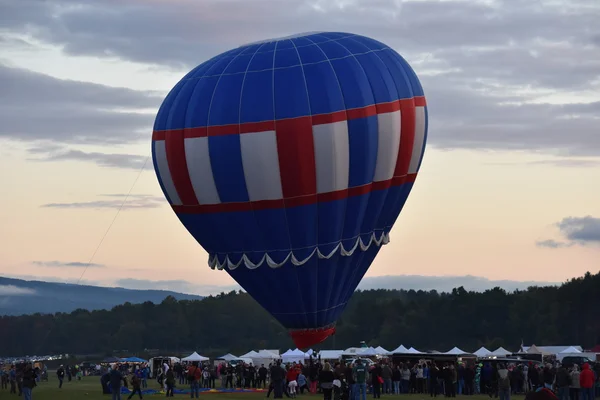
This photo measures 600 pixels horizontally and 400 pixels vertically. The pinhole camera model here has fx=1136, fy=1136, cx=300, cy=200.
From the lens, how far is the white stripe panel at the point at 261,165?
3612cm

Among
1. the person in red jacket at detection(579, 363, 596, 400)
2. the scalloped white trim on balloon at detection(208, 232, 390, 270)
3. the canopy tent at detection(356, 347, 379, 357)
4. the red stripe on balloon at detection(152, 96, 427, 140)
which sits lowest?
the person in red jacket at detection(579, 363, 596, 400)

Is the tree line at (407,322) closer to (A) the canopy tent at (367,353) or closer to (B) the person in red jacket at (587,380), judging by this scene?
(A) the canopy tent at (367,353)

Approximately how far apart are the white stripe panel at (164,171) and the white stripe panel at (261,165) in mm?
3312

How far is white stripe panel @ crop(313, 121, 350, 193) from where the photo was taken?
36062 millimetres

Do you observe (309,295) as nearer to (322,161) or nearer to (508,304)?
(322,161)

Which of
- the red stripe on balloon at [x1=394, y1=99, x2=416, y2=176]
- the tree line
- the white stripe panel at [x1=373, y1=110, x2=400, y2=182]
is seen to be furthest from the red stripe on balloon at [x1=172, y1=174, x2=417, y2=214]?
the tree line

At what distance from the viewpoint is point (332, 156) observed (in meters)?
36.2

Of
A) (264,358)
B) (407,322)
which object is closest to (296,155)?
(264,358)

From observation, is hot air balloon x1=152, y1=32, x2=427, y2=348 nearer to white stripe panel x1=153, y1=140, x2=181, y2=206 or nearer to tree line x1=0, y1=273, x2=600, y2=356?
white stripe panel x1=153, y1=140, x2=181, y2=206

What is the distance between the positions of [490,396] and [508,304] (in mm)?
87545

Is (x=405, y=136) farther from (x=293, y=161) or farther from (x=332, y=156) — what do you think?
(x=293, y=161)

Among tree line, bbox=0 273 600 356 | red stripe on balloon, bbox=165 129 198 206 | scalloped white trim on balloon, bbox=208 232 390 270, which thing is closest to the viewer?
scalloped white trim on balloon, bbox=208 232 390 270

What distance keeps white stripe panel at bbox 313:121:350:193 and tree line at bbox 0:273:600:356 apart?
8749 centimetres

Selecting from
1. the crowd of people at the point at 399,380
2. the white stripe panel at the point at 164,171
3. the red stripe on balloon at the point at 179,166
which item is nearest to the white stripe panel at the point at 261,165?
the red stripe on balloon at the point at 179,166
